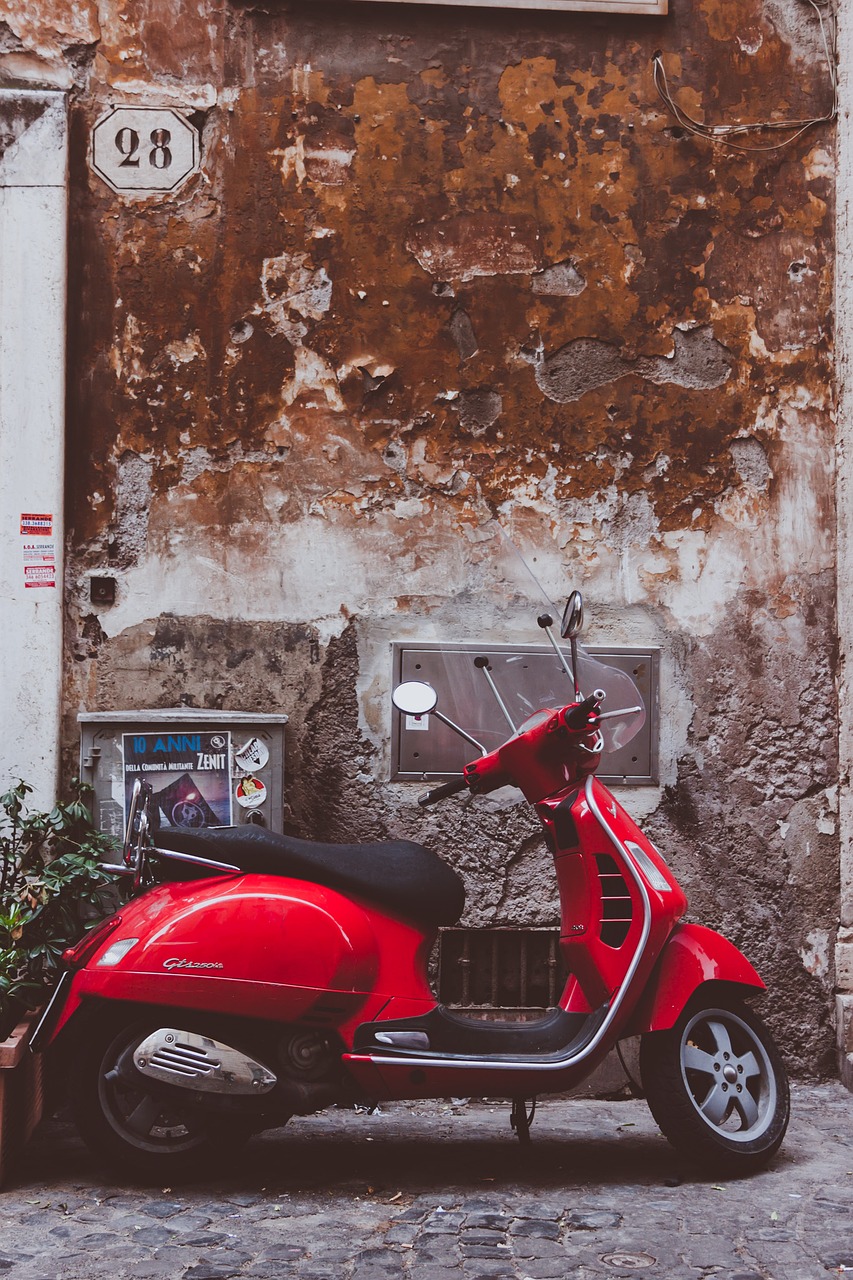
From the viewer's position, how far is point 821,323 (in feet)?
16.5

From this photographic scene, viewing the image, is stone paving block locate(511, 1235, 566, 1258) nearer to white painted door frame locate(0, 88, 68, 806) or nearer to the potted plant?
the potted plant

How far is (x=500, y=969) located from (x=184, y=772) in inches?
57.3

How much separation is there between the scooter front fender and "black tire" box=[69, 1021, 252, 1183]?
3.98 ft

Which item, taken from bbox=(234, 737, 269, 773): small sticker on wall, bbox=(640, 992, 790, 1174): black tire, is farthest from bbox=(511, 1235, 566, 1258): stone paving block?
bbox=(234, 737, 269, 773): small sticker on wall

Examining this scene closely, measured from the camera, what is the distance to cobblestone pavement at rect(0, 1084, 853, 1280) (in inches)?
114

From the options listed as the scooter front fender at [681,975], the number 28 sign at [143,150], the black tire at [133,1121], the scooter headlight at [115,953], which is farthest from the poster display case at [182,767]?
the number 28 sign at [143,150]

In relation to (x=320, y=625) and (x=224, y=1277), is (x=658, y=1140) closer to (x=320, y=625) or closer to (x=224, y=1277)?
(x=224, y=1277)

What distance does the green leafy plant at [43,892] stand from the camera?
12.4 ft

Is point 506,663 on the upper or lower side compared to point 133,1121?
upper

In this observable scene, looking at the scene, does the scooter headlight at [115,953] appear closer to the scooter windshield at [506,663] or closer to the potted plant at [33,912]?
the potted plant at [33,912]

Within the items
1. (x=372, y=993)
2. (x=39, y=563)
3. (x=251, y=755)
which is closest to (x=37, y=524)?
(x=39, y=563)

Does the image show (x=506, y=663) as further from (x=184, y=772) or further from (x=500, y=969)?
(x=184, y=772)

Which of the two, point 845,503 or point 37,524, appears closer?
point 37,524

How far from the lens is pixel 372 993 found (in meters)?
3.51
